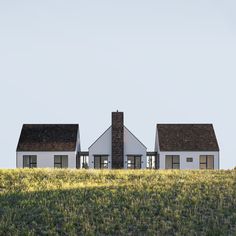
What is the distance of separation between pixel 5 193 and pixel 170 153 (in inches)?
1430

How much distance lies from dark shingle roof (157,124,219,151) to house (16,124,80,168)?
9.99 metres

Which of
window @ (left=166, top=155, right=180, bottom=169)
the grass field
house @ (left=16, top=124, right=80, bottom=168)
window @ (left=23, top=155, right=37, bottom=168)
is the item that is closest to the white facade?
house @ (left=16, top=124, right=80, bottom=168)

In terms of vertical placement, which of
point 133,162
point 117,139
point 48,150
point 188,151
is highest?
point 117,139

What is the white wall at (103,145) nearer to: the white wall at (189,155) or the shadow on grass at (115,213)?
the white wall at (189,155)

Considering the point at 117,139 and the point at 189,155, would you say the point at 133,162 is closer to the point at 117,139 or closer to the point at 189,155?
the point at 117,139

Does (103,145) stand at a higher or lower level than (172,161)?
higher

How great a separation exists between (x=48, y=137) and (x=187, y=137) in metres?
15.7

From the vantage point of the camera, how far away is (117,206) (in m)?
25.8

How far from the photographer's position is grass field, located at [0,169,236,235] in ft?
75.4

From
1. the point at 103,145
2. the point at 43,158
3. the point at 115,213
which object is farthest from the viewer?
the point at 103,145

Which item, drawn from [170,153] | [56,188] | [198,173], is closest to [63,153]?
[170,153]

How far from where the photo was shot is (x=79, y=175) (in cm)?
3659

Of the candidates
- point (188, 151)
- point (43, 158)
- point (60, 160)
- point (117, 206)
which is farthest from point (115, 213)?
point (188, 151)

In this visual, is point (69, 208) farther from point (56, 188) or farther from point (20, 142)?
point (20, 142)
